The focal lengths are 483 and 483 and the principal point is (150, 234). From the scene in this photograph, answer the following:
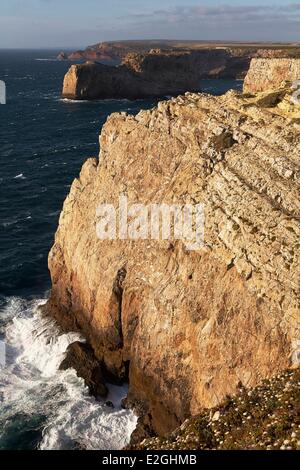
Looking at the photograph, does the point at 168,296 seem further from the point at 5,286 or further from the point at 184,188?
the point at 5,286

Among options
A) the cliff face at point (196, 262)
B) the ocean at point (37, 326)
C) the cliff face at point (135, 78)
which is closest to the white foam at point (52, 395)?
the ocean at point (37, 326)

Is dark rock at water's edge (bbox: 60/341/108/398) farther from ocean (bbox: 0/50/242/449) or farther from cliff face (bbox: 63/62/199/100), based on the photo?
cliff face (bbox: 63/62/199/100)

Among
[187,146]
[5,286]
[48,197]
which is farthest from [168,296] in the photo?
[48,197]

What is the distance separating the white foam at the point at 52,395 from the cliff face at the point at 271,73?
30502 millimetres

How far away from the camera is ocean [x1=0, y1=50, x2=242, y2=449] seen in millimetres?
34531

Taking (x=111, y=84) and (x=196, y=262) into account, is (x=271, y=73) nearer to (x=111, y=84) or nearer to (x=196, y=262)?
(x=196, y=262)

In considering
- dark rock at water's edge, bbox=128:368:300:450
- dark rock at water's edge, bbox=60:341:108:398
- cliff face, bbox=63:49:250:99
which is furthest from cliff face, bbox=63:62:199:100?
dark rock at water's edge, bbox=128:368:300:450

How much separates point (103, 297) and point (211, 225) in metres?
11.5

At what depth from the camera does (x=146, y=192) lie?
3909cm

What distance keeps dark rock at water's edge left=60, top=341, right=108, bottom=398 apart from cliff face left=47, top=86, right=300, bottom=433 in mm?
928

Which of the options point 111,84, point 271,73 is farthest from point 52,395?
point 111,84

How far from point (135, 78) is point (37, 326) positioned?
469 feet

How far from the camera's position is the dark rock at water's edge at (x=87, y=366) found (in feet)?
123

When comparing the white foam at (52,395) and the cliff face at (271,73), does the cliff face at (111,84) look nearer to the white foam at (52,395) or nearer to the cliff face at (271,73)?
the cliff face at (271,73)
